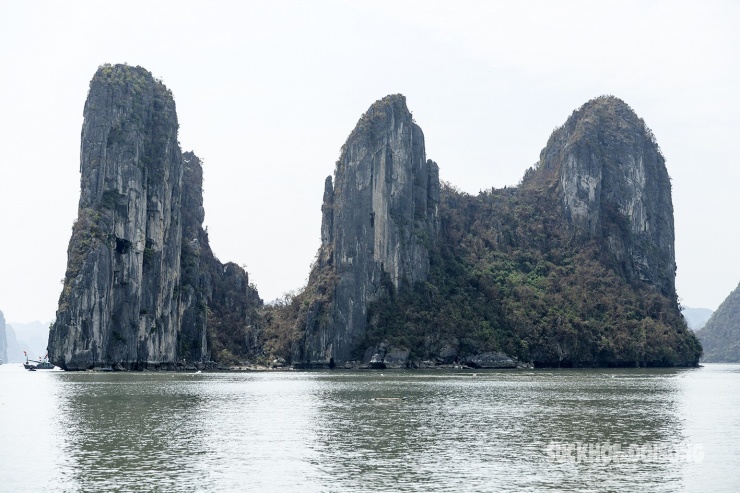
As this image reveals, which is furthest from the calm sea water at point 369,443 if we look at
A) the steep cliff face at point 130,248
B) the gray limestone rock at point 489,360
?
the gray limestone rock at point 489,360

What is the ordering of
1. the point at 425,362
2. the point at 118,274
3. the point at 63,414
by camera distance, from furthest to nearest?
the point at 425,362 → the point at 118,274 → the point at 63,414

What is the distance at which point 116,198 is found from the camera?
5576 inches

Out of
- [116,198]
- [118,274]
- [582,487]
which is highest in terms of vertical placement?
[116,198]

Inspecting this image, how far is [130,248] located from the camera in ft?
467

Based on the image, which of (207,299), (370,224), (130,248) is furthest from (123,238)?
(370,224)

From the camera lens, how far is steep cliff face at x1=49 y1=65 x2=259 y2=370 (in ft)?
436

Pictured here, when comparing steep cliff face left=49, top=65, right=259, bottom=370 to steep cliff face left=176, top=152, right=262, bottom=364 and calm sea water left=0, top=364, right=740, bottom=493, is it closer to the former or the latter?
steep cliff face left=176, top=152, right=262, bottom=364

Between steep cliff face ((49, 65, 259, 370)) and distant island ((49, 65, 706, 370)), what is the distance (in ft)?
1.01

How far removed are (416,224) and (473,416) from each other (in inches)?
4880

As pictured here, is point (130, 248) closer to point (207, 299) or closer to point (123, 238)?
point (123, 238)

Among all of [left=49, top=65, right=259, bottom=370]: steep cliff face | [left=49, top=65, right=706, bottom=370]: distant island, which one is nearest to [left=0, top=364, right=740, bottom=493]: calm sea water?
[left=49, top=65, right=259, bottom=370]: steep cliff face

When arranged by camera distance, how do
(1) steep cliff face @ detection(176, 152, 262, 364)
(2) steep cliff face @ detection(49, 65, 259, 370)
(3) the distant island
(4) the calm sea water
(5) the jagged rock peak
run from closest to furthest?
(4) the calm sea water
(5) the jagged rock peak
(2) steep cliff face @ detection(49, 65, 259, 370)
(3) the distant island
(1) steep cliff face @ detection(176, 152, 262, 364)

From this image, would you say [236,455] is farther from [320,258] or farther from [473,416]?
[320,258]

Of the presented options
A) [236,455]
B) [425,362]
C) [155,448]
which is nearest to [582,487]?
[236,455]
